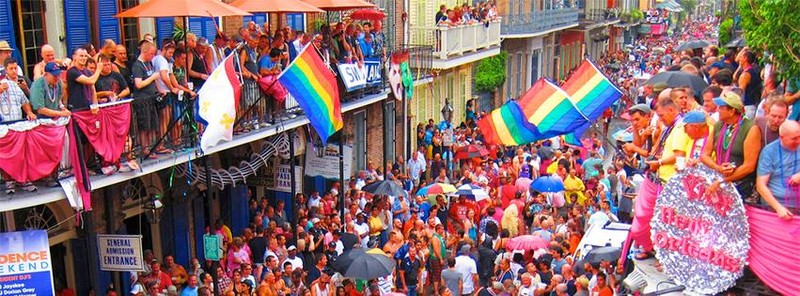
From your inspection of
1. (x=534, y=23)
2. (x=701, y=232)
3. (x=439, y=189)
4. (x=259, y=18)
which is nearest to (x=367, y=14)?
(x=259, y=18)

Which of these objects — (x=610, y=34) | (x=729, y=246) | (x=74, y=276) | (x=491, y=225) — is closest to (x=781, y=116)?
(x=729, y=246)

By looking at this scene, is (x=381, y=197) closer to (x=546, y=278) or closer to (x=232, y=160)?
(x=232, y=160)

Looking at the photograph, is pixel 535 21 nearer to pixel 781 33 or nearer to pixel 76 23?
pixel 76 23

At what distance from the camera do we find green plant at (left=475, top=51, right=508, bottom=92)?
109 ft

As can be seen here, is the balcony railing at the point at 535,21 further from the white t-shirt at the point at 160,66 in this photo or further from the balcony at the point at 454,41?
the white t-shirt at the point at 160,66

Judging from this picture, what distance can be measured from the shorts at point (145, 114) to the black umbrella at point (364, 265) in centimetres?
326

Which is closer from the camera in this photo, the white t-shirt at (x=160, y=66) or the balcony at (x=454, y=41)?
the white t-shirt at (x=160, y=66)

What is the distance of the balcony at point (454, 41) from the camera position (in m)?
26.5

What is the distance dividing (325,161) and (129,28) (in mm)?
5132

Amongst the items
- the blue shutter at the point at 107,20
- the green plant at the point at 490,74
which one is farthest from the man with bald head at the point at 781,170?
the green plant at the point at 490,74

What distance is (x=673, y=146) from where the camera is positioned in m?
8.61

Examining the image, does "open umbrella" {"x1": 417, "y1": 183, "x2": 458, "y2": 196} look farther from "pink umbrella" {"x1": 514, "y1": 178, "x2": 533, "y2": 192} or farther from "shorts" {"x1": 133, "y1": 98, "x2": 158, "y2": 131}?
"shorts" {"x1": 133, "y1": 98, "x2": 158, "y2": 131}

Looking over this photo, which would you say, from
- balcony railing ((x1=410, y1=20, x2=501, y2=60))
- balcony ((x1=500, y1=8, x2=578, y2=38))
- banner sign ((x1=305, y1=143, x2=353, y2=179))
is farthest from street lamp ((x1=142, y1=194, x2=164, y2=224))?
balcony ((x1=500, y1=8, x2=578, y2=38))

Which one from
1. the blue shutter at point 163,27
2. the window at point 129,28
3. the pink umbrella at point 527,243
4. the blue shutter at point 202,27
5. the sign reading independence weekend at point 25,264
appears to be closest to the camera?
the sign reading independence weekend at point 25,264
